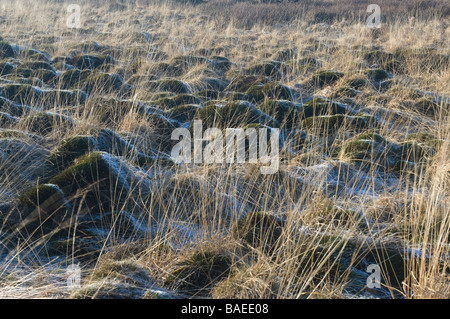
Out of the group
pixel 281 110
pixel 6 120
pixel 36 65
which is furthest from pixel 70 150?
pixel 36 65

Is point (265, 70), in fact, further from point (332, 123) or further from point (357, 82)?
point (332, 123)

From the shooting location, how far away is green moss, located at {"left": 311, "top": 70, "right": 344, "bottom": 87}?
27.1ft

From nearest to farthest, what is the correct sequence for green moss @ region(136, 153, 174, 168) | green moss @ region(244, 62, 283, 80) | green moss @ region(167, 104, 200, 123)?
green moss @ region(136, 153, 174, 168)
green moss @ region(167, 104, 200, 123)
green moss @ region(244, 62, 283, 80)

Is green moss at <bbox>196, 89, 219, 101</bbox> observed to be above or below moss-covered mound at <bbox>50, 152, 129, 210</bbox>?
above

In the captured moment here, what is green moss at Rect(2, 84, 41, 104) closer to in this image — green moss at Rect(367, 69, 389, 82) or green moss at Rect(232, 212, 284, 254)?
green moss at Rect(232, 212, 284, 254)

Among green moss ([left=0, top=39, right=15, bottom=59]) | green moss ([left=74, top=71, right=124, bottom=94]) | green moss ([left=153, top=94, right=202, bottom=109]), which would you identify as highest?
green moss ([left=0, top=39, right=15, bottom=59])

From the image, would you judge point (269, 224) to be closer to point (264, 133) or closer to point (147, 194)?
point (147, 194)

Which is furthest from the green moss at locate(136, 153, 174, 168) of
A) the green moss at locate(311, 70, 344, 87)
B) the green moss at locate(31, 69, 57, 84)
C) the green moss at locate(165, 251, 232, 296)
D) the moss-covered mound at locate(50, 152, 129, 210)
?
the green moss at locate(311, 70, 344, 87)

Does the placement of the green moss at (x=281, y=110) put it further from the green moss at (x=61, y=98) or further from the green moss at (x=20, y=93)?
the green moss at (x=20, y=93)

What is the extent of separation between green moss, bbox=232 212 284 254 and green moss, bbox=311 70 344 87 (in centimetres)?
503

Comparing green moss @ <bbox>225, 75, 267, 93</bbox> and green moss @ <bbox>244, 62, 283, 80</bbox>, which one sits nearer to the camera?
green moss @ <bbox>225, 75, 267, 93</bbox>

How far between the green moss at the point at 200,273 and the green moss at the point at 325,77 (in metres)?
5.61

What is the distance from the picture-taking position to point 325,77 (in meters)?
8.41
